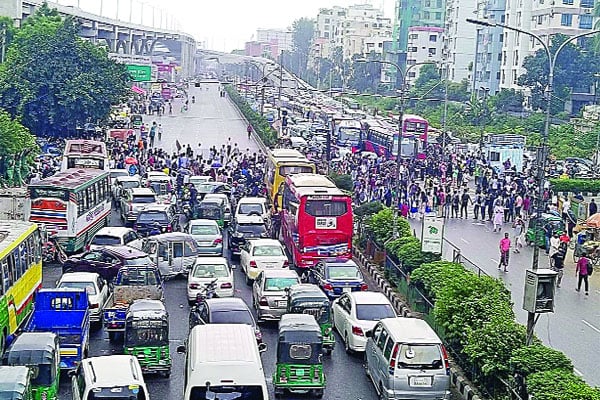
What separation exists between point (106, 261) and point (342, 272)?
591 centimetres

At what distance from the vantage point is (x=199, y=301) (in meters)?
21.1

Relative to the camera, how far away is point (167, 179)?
40.3 metres

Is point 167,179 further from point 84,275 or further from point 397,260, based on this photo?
point 84,275

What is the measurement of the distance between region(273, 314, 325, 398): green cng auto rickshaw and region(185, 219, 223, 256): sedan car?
38.1ft

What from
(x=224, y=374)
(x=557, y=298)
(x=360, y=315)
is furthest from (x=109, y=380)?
(x=557, y=298)

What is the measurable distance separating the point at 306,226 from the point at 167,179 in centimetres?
1490


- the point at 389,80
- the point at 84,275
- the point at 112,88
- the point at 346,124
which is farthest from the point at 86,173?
the point at 389,80

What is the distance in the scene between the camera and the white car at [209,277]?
875 inches

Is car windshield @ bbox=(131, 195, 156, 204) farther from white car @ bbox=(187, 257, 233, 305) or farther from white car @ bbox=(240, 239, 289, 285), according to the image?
white car @ bbox=(187, 257, 233, 305)

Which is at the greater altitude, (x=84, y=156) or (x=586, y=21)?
(x=586, y=21)

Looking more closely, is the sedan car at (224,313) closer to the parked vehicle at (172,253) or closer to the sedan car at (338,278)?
the sedan car at (338,278)

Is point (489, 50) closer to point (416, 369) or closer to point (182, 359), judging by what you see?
point (182, 359)

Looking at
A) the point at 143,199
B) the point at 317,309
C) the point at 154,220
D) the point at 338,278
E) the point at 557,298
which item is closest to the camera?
the point at 317,309

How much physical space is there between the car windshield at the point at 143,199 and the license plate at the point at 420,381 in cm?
2113
